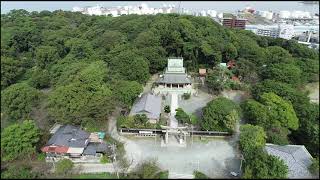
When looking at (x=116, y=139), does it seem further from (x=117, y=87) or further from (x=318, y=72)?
(x=318, y=72)

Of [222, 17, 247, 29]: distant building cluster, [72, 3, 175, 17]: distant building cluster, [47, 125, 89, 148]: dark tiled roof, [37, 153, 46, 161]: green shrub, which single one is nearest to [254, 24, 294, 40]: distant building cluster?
[222, 17, 247, 29]: distant building cluster

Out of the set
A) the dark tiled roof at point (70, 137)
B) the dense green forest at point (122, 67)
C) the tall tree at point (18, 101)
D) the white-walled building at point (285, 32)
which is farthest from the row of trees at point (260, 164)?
the white-walled building at point (285, 32)

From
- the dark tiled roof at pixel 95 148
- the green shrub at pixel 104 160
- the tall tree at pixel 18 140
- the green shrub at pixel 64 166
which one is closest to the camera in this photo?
the tall tree at pixel 18 140

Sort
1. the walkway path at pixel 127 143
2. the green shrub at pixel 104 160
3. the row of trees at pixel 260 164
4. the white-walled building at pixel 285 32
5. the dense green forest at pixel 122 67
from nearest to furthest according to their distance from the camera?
1. the row of trees at pixel 260 164
2. the green shrub at pixel 104 160
3. the walkway path at pixel 127 143
4. the dense green forest at pixel 122 67
5. the white-walled building at pixel 285 32

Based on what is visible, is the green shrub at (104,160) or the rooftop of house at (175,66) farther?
→ the rooftop of house at (175,66)

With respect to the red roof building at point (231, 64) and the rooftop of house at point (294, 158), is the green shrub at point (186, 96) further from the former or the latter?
the rooftop of house at point (294, 158)

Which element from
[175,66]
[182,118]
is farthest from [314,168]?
[175,66]
